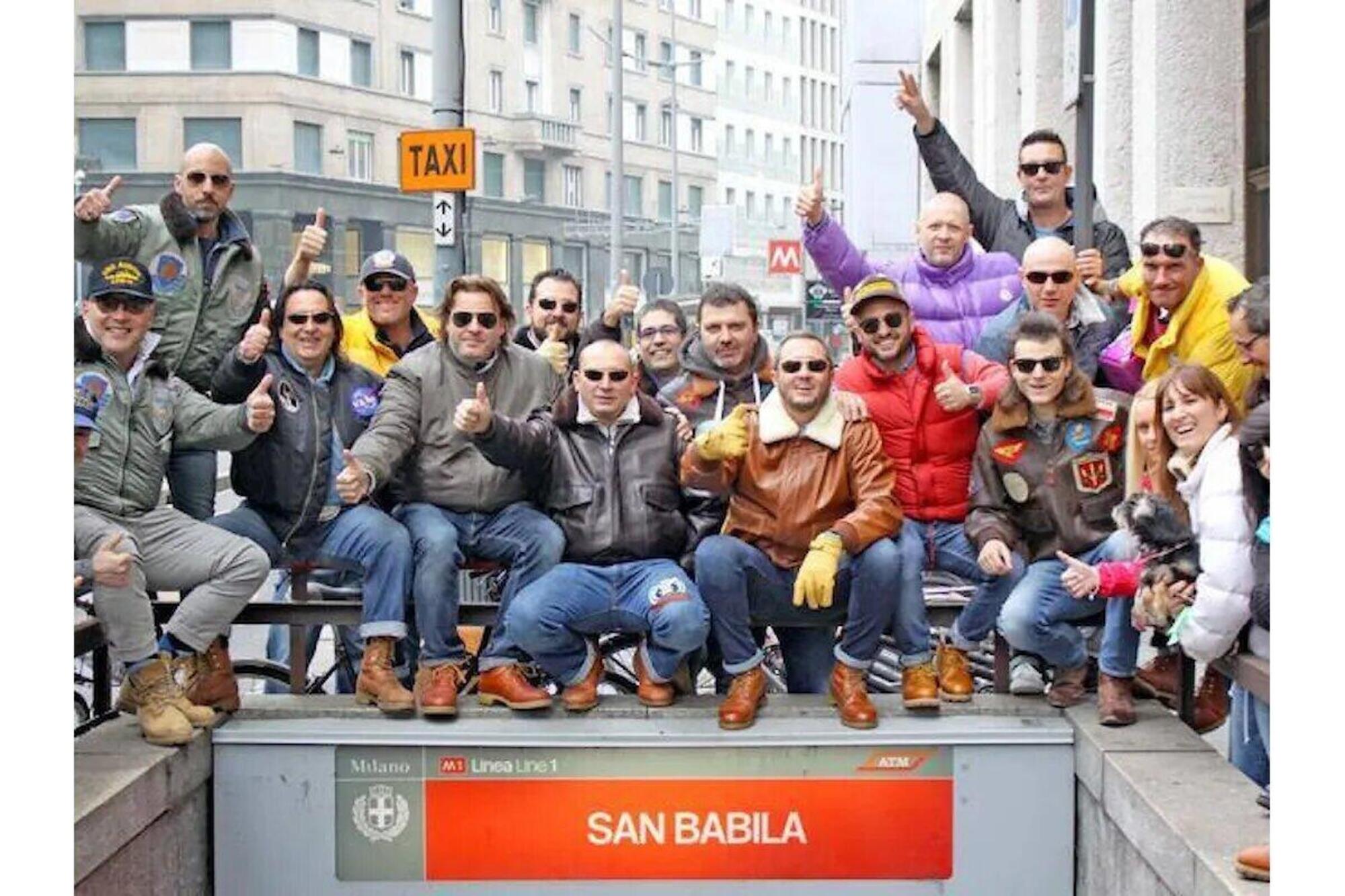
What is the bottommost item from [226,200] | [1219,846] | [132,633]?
[1219,846]

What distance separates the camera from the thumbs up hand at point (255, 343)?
6.58 meters

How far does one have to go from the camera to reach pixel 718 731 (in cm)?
643

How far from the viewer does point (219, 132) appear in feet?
187

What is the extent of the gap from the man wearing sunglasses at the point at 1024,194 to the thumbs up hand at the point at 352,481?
9.75 feet

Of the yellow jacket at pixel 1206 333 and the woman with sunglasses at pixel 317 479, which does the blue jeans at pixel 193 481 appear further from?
the yellow jacket at pixel 1206 333

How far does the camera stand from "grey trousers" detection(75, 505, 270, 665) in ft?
20.0

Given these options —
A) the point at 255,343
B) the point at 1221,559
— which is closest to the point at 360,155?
the point at 255,343

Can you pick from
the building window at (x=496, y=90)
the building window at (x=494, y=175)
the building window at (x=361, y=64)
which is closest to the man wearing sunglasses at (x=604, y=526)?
the building window at (x=361, y=64)

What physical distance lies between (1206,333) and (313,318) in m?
3.17

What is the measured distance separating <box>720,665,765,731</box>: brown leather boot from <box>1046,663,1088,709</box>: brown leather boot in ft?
3.36
